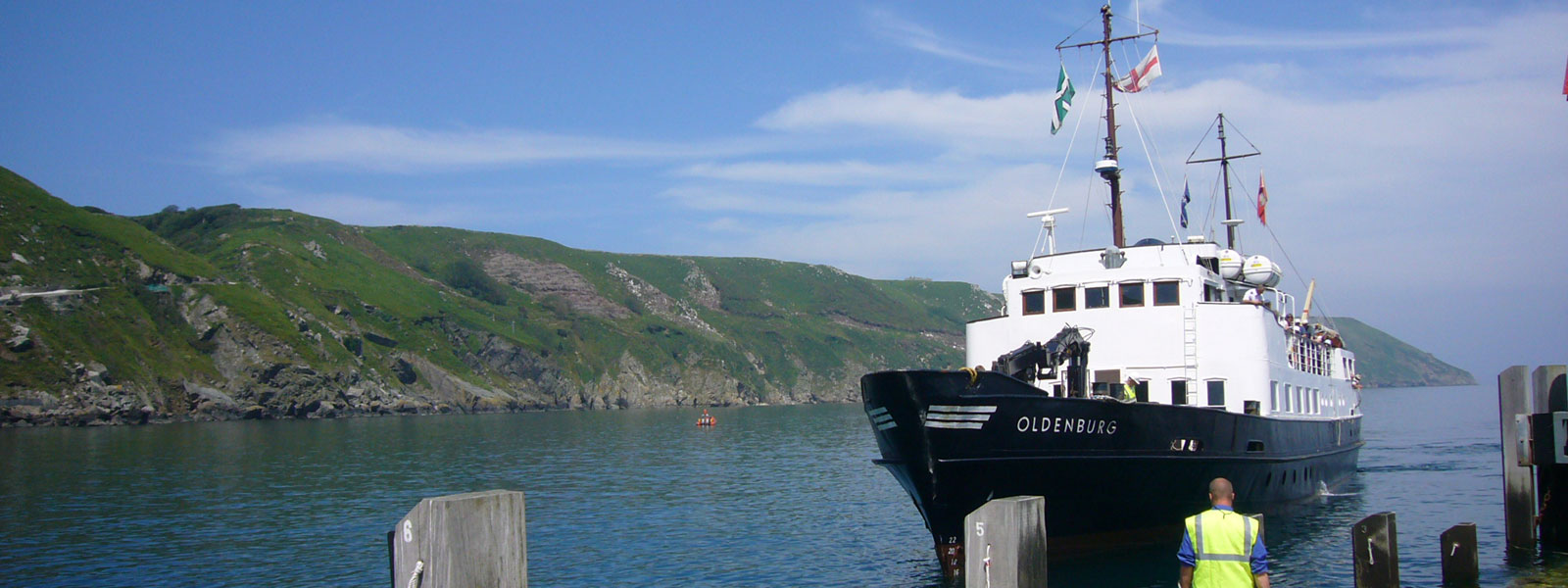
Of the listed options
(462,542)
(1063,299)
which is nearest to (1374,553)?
(1063,299)

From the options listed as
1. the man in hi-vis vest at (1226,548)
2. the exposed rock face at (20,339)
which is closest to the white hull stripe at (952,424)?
the man in hi-vis vest at (1226,548)

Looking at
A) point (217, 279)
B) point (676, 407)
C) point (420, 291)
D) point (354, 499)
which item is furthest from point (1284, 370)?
point (420, 291)

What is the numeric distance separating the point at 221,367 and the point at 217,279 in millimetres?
23805

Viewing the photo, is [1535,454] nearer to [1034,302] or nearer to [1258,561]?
[1034,302]

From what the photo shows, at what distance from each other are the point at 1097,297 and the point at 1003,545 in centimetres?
2008

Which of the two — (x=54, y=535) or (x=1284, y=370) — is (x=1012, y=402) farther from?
(x=54, y=535)

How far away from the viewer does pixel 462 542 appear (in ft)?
23.7

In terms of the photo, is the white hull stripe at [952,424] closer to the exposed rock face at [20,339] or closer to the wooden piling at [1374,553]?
the wooden piling at [1374,553]

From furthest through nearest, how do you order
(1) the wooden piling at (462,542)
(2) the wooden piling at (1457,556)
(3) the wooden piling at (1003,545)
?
(2) the wooden piling at (1457,556) → (3) the wooden piling at (1003,545) → (1) the wooden piling at (462,542)

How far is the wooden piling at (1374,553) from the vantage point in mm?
15531

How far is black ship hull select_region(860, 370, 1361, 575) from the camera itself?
21719 mm

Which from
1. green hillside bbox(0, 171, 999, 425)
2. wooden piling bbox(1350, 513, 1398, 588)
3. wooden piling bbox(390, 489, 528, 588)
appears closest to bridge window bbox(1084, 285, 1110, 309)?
wooden piling bbox(1350, 513, 1398, 588)

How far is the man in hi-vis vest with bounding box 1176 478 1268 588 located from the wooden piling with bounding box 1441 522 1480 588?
36.9ft

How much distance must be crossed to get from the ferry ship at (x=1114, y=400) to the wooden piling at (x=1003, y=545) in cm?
1210
